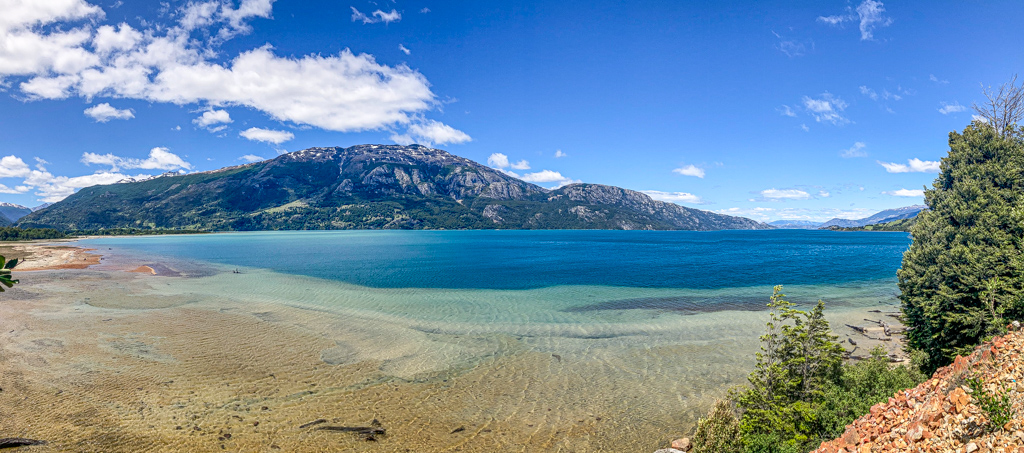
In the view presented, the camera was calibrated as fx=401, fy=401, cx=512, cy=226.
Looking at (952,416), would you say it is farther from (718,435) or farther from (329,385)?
→ (329,385)

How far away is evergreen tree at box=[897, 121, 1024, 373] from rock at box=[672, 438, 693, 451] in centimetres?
1114

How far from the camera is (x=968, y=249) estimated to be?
18.1m

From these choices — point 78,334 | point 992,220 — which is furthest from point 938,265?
point 78,334

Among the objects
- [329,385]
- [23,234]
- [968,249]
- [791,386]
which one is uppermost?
[968,249]

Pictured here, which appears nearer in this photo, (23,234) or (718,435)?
(718,435)

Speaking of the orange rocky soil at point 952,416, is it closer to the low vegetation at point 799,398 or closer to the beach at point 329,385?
the low vegetation at point 799,398

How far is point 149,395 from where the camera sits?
1919 cm

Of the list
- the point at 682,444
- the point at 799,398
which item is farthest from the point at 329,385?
the point at 799,398

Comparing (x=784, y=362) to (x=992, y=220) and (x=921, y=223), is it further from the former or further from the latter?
(x=921, y=223)

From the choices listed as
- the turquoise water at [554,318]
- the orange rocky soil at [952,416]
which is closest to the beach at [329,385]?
the turquoise water at [554,318]

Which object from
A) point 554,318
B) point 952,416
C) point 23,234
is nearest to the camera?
point 952,416

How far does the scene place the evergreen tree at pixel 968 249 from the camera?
1634cm

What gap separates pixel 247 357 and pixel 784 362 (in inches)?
1134

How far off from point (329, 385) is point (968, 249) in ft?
103
